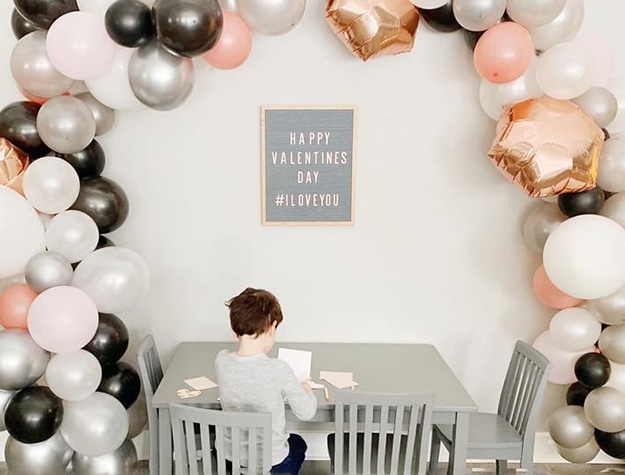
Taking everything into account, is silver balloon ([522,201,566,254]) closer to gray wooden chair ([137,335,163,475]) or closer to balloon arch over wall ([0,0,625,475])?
balloon arch over wall ([0,0,625,475])

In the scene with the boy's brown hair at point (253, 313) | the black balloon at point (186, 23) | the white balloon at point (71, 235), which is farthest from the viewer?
the white balloon at point (71, 235)

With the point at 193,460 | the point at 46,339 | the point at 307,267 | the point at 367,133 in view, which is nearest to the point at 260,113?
the point at 367,133

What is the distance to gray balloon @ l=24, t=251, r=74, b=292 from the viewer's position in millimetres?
2586

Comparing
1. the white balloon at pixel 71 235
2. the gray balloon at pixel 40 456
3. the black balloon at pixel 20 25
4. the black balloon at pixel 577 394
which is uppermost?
the black balloon at pixel 20 25

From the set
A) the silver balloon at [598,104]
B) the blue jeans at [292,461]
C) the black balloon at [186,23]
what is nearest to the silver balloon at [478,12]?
the silver balloon at [598,104]

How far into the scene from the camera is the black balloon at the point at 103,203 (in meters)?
2.77

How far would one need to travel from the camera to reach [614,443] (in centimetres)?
289

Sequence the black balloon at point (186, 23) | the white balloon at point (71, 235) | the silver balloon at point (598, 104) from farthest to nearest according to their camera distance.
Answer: the silver balloon at point (598, 104) < the white balloon at point (71, 235) < the black balloon at point (186, 23)

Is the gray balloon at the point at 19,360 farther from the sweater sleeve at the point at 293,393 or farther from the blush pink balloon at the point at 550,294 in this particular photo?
the blush pink balloon at the point at 550,294

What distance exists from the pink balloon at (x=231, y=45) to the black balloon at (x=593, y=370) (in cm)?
194

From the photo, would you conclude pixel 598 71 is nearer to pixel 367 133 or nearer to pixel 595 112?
pixel 595 112

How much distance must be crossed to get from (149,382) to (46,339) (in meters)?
0.44

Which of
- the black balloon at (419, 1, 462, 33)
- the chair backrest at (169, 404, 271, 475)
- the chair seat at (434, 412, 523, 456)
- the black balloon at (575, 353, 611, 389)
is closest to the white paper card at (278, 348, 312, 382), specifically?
the chair backrest at (169, 404, 271, 475)

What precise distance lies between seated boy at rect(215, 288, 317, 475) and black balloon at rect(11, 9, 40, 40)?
4.67 ft
